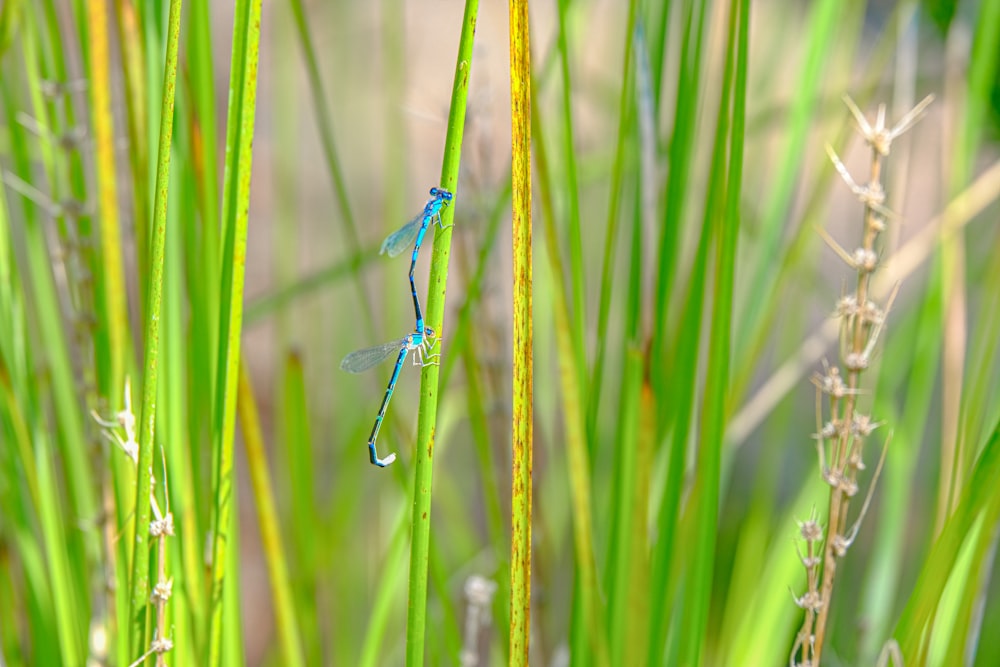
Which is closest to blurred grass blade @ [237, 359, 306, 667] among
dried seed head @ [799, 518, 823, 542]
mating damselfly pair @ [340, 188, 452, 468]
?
mating damselfly pair @ [340, 188, 452, 468]

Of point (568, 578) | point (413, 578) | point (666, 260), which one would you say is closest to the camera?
point (413, 578)

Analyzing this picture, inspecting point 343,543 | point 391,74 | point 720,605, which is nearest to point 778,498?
point 720,605

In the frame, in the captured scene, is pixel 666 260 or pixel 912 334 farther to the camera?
pixel 912 334

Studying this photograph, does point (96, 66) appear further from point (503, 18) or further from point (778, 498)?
point (503, 18)

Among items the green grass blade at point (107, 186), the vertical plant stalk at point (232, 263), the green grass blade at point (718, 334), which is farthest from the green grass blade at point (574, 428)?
the green grass blade at point (107, 186)

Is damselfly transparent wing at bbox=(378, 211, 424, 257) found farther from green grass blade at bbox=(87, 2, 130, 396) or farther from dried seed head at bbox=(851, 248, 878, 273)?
dried seed head at bbox=(851, 248, 878, 273)

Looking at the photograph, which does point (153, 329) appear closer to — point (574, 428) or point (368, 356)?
point (574, 428)

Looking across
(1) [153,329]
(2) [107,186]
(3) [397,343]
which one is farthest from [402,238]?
(1) [153,329]

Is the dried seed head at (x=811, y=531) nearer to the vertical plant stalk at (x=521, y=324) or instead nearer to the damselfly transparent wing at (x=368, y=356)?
the vertical plant stalk at (x=521, y=324)
